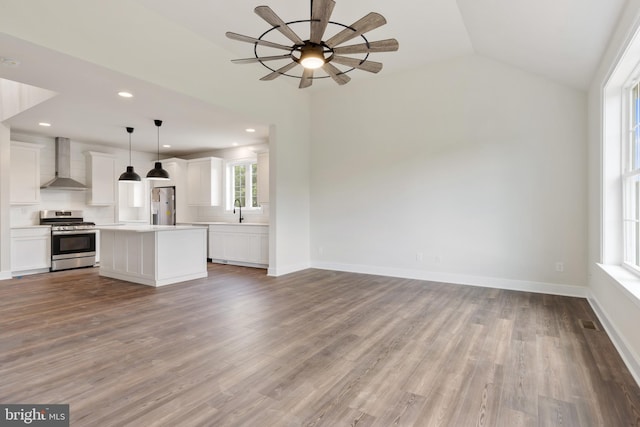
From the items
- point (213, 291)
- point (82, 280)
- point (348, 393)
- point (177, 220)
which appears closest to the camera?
point (348, 393)

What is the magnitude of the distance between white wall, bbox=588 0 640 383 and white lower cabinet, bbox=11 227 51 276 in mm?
8543

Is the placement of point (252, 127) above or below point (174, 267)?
above

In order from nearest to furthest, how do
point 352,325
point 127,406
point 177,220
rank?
point 127,406 → point 352,325 → point 177,220

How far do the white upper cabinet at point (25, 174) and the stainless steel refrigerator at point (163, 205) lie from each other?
2.69m

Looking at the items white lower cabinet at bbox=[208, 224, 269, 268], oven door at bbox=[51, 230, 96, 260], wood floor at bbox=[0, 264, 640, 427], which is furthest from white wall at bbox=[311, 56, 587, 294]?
oven door at bbox=[51, 230, 96, 260]

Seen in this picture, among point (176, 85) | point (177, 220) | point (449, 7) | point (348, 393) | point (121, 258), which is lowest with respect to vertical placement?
point (348, 393)

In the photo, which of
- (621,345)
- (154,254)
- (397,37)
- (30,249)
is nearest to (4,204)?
A: (30,249)

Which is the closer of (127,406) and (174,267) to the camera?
(127,406)

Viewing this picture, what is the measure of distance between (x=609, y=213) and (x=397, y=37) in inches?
127

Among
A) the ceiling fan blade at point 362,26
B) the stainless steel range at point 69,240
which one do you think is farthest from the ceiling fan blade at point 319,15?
the stainless steel range at point 69,240

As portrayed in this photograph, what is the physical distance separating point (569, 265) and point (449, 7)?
363 cm

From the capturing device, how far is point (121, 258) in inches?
221

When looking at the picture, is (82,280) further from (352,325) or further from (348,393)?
(348,393)

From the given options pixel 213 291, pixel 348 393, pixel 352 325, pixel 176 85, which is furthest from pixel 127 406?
pixel 176 85
